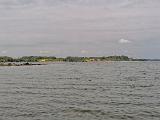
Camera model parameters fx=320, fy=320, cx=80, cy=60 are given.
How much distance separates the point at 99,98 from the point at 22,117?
14.6 meters

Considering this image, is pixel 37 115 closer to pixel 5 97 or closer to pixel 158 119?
pixel 158 119

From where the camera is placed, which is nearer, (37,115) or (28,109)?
(37,115)

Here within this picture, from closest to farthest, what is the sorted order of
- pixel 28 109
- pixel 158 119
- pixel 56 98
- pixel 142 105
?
pixel 158 119, pixel 28 109, pixel 142 105, pixel 56 98

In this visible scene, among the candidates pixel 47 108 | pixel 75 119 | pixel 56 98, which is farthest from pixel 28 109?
pixel 56 98

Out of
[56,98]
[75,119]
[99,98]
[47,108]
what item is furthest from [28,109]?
[99,98]

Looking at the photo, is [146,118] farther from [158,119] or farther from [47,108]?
[47,108]

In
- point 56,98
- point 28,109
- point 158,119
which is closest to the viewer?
point 158,119

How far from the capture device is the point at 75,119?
28.2m

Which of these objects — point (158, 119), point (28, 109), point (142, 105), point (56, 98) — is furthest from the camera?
point (56, 98)

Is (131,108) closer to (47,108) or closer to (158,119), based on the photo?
(158,119)

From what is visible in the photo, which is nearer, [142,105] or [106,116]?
[106,116]

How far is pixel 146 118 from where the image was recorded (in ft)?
93.2

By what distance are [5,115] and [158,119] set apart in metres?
13.7

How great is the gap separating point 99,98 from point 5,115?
49.0ft
